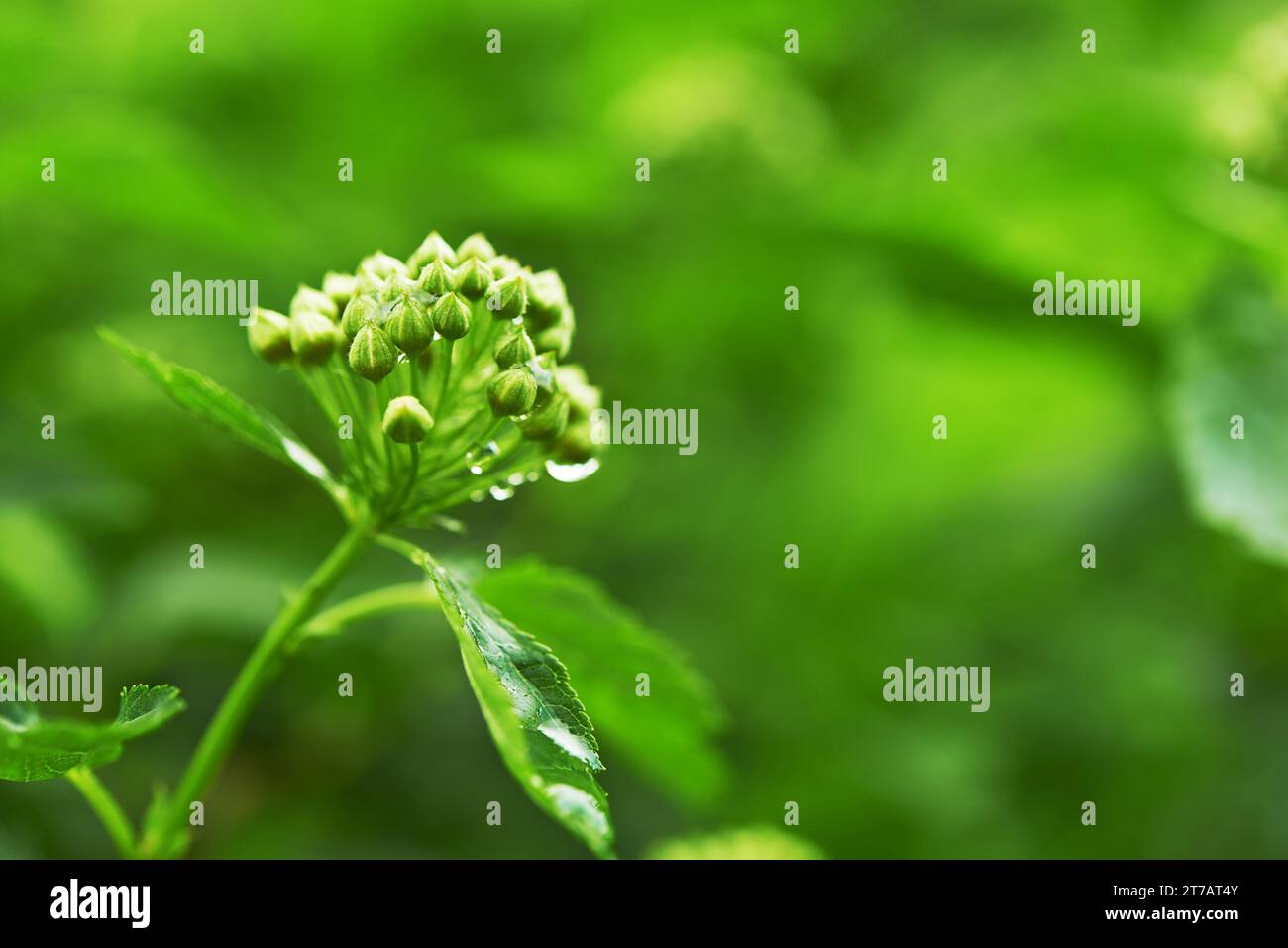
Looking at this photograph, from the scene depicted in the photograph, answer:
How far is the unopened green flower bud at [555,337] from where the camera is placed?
1704mm

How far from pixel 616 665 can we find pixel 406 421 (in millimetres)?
581

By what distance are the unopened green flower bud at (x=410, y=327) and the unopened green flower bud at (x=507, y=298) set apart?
98mm

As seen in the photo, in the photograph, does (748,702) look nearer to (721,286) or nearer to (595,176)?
(721,286)

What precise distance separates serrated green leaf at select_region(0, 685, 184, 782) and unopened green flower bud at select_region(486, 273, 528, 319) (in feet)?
1.85

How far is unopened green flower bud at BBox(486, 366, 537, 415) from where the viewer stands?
152 centimetres

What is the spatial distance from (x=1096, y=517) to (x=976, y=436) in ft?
1.73

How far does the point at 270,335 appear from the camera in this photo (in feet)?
5.52
